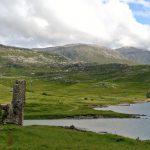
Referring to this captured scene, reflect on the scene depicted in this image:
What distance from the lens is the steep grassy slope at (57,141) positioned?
54.0 meters

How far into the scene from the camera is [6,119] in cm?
7512

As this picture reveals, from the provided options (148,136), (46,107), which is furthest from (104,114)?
(148,136)

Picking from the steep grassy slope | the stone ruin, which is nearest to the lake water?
the steep grassy slope

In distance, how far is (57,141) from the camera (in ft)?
198

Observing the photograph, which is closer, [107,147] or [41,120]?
[107,147]

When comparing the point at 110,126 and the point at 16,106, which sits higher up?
the point at 16,106

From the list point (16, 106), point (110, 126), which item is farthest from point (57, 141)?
point (110, 126)

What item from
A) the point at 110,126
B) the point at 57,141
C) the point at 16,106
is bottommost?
the point at 110,126

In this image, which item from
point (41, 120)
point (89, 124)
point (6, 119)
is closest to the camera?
point (6, 119)

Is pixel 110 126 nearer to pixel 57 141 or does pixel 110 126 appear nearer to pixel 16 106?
pixel 16 106

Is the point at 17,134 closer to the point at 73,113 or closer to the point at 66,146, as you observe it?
the point at 66,146

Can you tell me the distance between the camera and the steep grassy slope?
54.0 m

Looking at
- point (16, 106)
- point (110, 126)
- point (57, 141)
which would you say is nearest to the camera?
point (57, 141)

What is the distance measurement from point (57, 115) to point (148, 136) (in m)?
53.4
